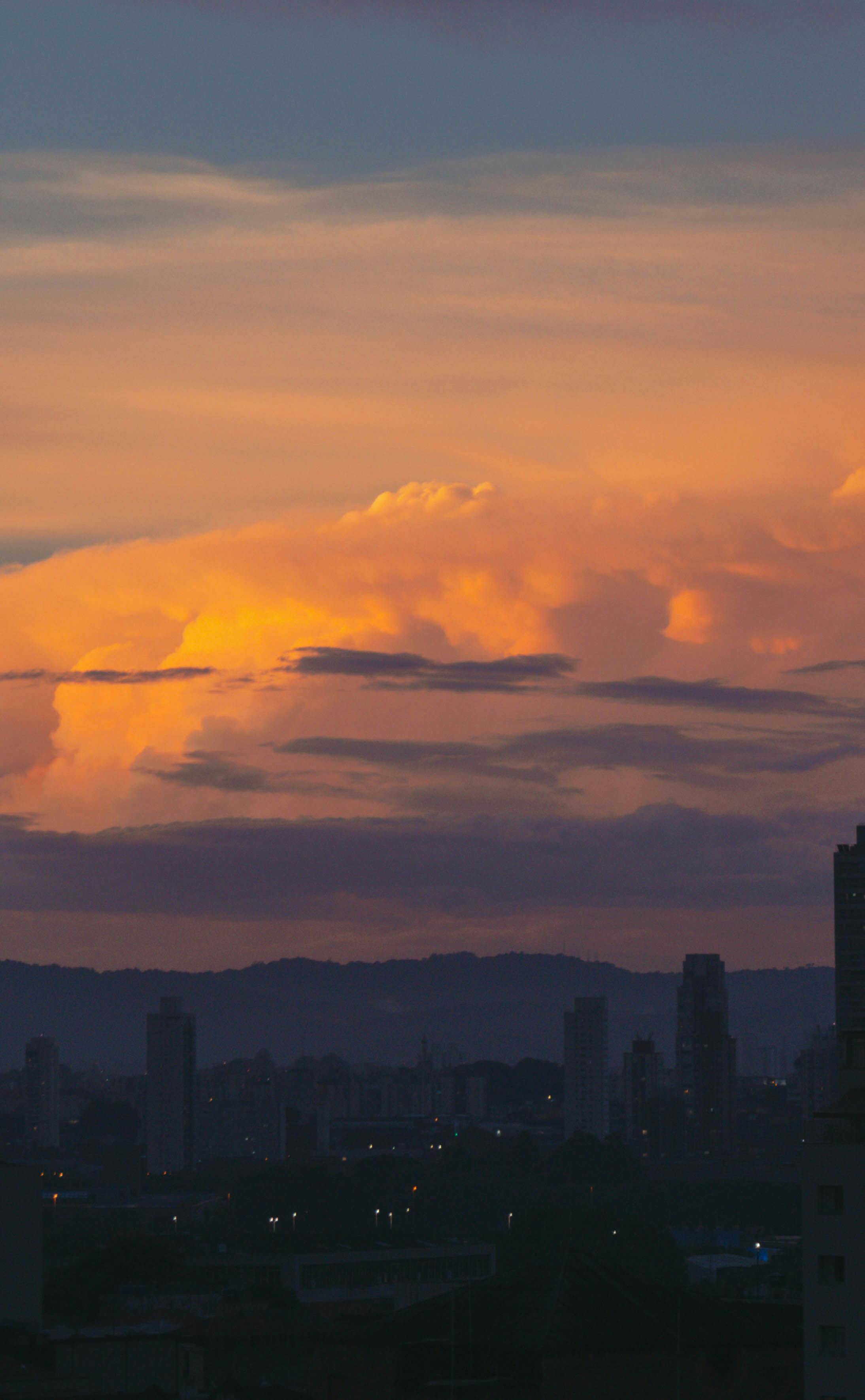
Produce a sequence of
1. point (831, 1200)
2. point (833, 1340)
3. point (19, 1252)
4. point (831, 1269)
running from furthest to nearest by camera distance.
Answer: point (19, 1252) < point (831, 1200) < point (831, 1269) < point (833, 1340)

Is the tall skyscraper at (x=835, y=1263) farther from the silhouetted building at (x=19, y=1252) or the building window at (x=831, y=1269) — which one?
the silhouetted building at (x=19, y=1252)

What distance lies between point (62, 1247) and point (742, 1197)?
221 feet

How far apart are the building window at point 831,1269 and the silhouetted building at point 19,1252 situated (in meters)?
28.2

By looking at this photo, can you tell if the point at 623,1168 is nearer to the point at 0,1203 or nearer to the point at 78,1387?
the point at 0,1203

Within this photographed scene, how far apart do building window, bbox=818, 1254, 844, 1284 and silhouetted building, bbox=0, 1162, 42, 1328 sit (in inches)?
1110

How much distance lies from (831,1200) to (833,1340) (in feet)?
A: 8.80

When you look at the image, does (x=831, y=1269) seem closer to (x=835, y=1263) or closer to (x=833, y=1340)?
(x=835, y=1263)

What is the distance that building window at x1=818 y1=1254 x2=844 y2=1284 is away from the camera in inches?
1690

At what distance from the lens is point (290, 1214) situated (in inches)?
5866

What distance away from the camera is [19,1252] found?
64062 mm

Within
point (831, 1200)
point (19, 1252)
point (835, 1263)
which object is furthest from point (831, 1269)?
point (19, 1252)

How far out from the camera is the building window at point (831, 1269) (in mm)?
42938

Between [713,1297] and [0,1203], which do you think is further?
[713,1297]

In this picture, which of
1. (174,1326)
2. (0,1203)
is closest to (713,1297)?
(174,1326)
